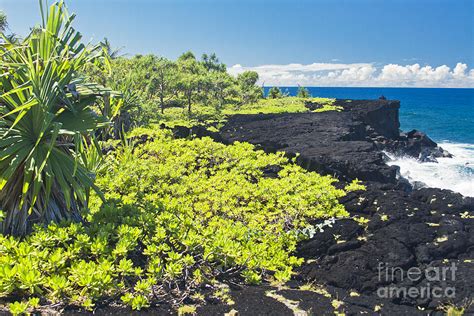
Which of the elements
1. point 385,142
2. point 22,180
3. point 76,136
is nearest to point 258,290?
point 76,136

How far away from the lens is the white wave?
22562 mm

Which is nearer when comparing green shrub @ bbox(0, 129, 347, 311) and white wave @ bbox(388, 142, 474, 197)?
green shrub @ bbox(0, 129, 347, 311)

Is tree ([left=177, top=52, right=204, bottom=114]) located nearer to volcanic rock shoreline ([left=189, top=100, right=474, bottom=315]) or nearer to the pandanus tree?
volcanic rock shoreline ([left=189, top=100, right=474, bottom=315])

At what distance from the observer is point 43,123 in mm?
5754

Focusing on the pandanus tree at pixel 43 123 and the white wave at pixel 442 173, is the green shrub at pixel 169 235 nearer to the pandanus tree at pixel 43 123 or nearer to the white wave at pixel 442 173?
the pandanus tree at pixel 43 123

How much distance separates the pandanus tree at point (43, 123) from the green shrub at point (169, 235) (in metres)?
0.54

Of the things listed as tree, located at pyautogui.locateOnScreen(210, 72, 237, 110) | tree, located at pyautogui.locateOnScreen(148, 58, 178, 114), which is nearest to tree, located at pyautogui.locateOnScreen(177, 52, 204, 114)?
tree, located at pyautogui.locateOnScreen(148, 58, 178, 114)

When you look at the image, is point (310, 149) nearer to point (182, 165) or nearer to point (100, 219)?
point (182, 165)

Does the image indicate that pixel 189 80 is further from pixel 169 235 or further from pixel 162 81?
pixel 169 235

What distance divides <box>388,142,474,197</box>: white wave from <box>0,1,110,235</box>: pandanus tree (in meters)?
19.1

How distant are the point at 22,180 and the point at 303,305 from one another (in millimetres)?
4862

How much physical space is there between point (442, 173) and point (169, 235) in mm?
24131

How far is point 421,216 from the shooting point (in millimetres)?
8969

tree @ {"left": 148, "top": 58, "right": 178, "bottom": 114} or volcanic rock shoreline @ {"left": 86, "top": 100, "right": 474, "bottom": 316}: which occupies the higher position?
tree @ {"left": 148, "top": 58, "right": 178, "bottom": 114}
